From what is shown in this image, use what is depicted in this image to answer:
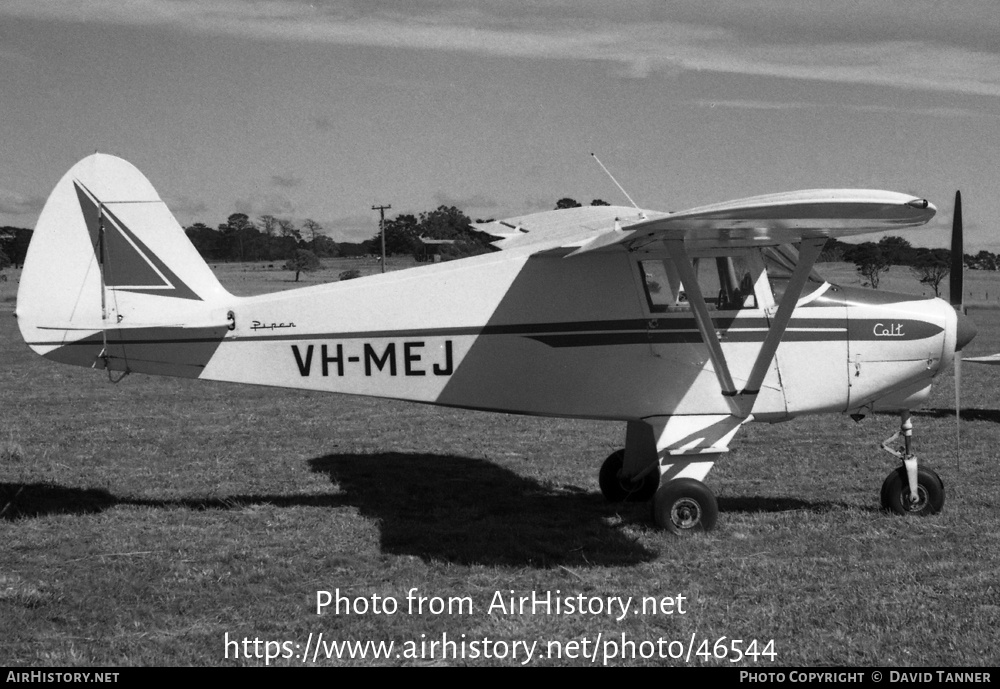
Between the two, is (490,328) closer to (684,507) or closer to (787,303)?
(684,507)

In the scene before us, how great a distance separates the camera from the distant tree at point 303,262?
78.9 m

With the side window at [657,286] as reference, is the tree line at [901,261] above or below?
below

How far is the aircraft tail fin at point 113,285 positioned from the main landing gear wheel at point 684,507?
4052 mm

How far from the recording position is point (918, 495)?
826 cm

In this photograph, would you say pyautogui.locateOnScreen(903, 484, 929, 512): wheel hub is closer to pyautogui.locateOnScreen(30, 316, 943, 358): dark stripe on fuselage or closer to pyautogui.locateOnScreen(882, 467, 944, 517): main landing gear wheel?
pyautogui.locateOnScreen(882, 467, 944, 517): main landing gear wheel

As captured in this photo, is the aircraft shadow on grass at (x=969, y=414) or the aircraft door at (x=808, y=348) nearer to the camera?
the aircraft door at (x=808, y=348)

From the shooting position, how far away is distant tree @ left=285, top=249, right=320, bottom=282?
78.9 meters

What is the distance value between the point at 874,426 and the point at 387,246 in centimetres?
5879

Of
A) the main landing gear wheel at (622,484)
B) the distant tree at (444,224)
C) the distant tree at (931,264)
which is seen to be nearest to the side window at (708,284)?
the main landing gear wheel at (622,484)

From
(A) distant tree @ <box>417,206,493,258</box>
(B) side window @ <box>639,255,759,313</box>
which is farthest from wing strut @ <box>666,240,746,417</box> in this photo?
(A) distant tree @ <box>417,206,493,258</box>

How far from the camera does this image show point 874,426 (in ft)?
42.6

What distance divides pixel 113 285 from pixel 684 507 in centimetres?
527

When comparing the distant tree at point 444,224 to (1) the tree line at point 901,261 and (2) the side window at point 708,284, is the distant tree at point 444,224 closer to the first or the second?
(1) the tree line at point 901,261
